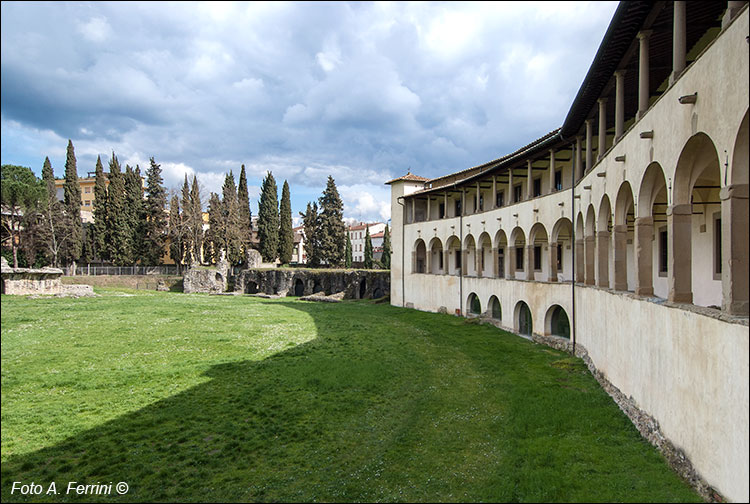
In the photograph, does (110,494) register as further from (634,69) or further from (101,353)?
(634,69)

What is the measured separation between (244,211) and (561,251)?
4983 centimetres

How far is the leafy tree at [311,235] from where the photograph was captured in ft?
204

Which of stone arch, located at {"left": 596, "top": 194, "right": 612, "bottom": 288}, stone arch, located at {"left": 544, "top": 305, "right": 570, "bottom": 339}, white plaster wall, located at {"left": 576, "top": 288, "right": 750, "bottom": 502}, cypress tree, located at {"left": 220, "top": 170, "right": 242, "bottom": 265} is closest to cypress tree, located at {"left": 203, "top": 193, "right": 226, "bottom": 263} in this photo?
cypress tree, located at {"left": 220, "top": 170, "right": 242, "bottom": 265}

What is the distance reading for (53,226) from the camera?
52594mm

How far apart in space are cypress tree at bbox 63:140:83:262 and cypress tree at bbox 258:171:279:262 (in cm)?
2157

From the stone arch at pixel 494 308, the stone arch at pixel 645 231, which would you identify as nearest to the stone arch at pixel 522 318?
the stone arch at pixel 494 308

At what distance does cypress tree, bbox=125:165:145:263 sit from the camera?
56375 mm

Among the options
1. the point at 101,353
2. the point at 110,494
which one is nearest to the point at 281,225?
the point at 101,353

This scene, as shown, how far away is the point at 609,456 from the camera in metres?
9.08

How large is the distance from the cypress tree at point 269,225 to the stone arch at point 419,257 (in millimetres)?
29923

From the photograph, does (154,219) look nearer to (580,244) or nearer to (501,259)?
(501,259)

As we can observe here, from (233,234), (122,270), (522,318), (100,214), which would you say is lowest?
(522,318)

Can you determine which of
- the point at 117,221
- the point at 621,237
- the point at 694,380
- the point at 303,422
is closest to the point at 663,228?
the point at 621,237

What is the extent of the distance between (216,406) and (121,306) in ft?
63.1
